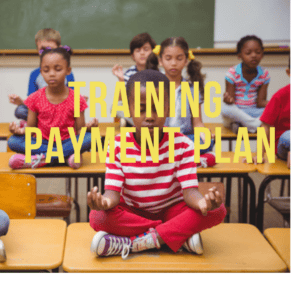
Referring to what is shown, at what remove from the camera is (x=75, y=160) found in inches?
84.4

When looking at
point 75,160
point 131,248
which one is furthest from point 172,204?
point 75,160

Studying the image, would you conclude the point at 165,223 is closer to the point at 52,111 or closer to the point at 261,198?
the point at 261,198

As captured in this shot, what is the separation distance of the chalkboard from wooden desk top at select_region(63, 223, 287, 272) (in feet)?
11.2

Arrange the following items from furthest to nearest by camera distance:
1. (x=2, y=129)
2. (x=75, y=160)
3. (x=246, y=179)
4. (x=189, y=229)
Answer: (x=2, y=129) → (x=246, y=179) → (x=75, y=160) → (x=189, y=229)

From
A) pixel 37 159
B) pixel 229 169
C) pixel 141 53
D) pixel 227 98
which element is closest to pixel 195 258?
pixel 229 169

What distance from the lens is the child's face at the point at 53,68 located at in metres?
2.30

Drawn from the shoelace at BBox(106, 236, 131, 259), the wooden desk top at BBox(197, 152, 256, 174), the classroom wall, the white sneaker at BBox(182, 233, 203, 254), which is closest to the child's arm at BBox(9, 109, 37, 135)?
the wooden desk top at BBox(197, 152, 256, 174)

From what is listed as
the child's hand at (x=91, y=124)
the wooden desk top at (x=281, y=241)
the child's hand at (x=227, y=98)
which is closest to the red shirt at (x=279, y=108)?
the child's hand at (x=227, y=98)

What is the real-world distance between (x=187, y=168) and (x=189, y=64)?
1704mm

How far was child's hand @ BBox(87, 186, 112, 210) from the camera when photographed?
111 centimetres

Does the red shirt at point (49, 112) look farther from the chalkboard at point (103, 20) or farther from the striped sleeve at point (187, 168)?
the chalkboard at point (103, 20)

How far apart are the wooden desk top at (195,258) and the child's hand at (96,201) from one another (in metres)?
0.15
